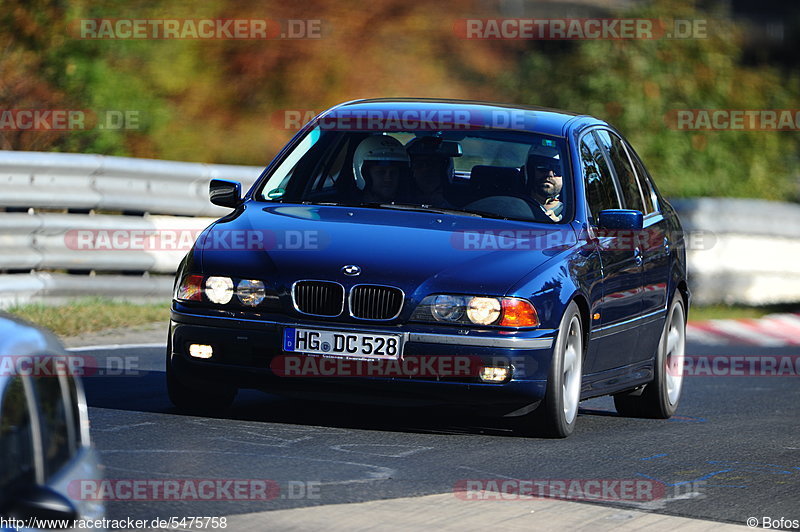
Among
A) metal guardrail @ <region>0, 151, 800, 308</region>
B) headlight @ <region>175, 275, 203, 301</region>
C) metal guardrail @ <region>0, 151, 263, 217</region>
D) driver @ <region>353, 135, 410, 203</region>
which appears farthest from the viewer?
metal guardrail @ <region>0, 151, 263, 217</region>

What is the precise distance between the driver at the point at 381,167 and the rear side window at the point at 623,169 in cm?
143

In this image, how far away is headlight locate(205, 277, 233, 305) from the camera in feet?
26.3

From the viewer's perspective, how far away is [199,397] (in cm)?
845

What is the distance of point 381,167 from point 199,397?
66.6 inches

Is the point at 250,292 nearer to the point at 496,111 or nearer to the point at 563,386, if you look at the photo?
the point at 563,386

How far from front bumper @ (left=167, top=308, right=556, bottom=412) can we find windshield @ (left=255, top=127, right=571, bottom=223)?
111 centimetres

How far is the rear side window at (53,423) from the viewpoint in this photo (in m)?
3.90

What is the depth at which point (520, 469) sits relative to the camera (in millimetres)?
7453

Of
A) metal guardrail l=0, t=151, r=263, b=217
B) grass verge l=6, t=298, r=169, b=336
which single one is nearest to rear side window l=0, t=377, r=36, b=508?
grass verge l=6, t=298, r=169, b=336

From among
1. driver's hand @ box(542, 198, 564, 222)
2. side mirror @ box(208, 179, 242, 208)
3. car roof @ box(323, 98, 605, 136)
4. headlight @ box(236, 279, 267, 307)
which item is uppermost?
car roof @ box(323, 98, 605, 136)

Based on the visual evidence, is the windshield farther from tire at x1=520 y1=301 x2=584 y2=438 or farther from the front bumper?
the front bumper

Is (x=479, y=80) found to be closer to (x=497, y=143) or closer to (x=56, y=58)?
(x=56, y=58)

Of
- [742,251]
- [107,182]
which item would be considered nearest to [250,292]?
[107,182]

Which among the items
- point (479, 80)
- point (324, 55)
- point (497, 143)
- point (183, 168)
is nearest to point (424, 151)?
point (497, 143)
